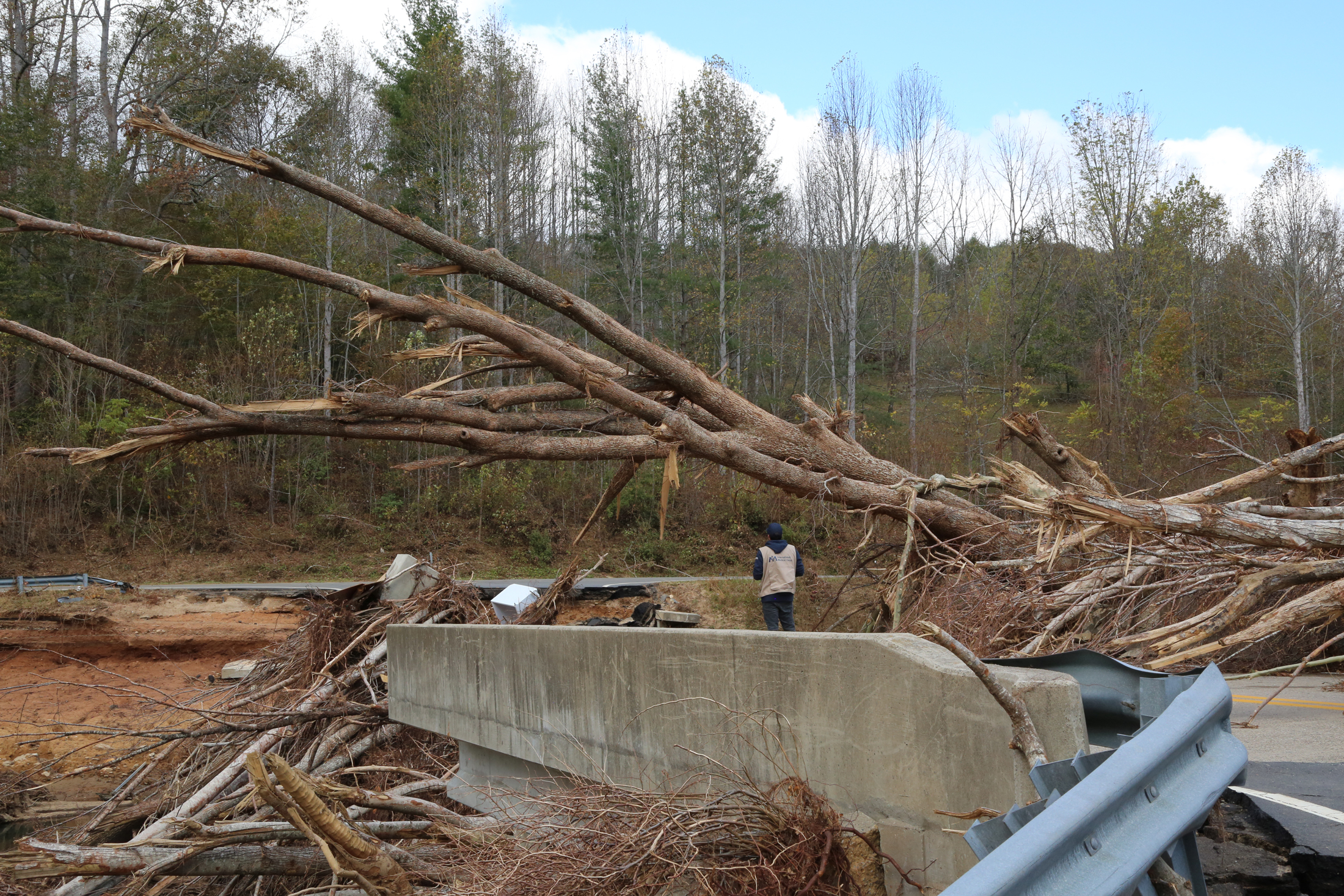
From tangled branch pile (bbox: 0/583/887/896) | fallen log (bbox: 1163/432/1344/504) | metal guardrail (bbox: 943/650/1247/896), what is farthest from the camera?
fallen log (bbox: 1163/432/1344/504)

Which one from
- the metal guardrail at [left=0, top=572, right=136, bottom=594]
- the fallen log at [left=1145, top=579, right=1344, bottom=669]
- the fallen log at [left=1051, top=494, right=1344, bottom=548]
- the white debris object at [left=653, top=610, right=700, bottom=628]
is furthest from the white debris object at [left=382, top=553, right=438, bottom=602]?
the metal guardrail at [left=0, top=572, right=136, bottom=594]

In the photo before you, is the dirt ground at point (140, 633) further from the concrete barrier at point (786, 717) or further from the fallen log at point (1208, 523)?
the concrete barrier at point (786, 717)

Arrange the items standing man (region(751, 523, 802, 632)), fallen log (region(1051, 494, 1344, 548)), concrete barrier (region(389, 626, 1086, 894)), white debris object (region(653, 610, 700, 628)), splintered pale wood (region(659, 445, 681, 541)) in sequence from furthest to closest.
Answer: standing man (region(751, 523, 802, 632)) → white debris object (region(653, 610, 700, 628)) → splintered pale wood (region(659, 445, 681, 541)) → fallen log (region(1051, 494, 1344, 548)) → concrete barrier (region(389, 626, 1086, 894))

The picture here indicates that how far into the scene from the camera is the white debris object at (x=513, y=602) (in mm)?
8383

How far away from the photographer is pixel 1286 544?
5359 mm

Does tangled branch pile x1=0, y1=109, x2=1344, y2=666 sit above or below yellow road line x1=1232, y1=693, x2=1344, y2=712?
above

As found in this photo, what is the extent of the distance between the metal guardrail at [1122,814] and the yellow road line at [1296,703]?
5.70 m

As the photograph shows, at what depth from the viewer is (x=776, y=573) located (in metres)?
10.5

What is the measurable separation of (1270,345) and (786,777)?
36364 millimetres

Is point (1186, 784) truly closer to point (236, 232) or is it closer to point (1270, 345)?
point (236, 232)

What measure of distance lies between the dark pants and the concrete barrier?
18.0ft

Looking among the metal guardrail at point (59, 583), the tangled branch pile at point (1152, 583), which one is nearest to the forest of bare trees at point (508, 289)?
the metal guardrail at point (59, 583)

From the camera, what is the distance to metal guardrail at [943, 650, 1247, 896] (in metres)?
1.59

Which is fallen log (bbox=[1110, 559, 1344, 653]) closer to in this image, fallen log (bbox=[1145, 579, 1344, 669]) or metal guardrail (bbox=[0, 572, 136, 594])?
fallen log (bbox=[1145, 579, 1344, 669])
